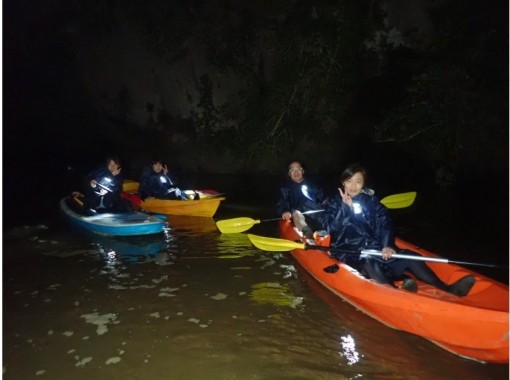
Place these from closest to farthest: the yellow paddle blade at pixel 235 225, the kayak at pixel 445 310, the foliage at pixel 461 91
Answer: the kayak at pixel 445 310, the yellow paddle blade at pixel 235 225, the foliage at pixel 461 91

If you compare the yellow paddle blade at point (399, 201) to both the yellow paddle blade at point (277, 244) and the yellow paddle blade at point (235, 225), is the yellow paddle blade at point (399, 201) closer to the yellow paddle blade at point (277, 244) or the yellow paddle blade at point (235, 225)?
the yellow paddle blade at point (235, 225)

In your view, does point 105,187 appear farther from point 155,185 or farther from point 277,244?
point 277,244

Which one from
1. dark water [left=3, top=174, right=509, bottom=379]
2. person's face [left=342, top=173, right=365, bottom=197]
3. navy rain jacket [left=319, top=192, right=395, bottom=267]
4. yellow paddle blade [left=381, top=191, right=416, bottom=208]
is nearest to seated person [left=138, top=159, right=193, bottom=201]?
dark water [left=3, top=174, right=509, bottom=379]

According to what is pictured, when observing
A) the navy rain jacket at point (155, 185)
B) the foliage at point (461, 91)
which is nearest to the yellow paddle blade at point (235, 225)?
the navy rain jacket at point (155, 185)

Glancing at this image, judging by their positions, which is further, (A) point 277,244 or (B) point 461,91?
(B) point 461,91

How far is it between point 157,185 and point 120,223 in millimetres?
2152

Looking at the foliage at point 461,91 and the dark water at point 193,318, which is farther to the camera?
the foliage at point 461,91

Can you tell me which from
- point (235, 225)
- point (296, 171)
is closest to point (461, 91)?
point (296, 171)

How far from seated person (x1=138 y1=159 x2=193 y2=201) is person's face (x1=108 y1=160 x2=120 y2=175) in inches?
43.3

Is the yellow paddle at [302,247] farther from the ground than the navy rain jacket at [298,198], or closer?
closer

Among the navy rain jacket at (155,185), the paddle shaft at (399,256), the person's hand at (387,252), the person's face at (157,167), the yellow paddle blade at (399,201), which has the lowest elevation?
the paddle shaft at (399,256)

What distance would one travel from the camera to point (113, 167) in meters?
7.79

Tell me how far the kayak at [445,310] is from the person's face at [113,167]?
205 inches

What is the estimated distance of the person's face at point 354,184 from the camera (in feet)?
13.0
